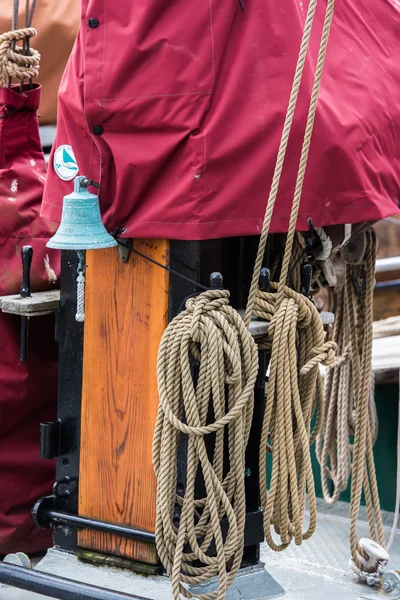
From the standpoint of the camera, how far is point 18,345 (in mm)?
3525

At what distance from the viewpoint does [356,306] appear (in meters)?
3.78

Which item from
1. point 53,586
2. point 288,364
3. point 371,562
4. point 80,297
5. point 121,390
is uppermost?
point 80,297

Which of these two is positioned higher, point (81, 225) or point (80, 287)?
point (81, 225)

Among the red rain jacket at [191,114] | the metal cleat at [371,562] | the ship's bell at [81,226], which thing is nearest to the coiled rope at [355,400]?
the metal cleat at [371,562]

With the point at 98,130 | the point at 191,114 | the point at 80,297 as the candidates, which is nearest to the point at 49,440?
the point at 80,297

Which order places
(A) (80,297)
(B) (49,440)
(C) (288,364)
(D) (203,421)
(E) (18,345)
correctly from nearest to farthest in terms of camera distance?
(D) (203,421) → (C) (288,364) → (A) (80,297) → (B) (49,440) → (E) (18,345)

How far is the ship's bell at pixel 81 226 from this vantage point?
2.71 metres

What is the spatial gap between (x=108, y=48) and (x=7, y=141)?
879 millimetres

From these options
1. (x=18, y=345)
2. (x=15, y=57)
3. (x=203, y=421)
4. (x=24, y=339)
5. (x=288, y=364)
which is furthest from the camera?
(x=18, y=345)

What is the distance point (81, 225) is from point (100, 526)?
968 mm

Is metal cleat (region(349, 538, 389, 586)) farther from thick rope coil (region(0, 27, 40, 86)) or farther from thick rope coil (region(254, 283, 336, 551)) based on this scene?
thick rope coil (region(0, 27, 40, 86))

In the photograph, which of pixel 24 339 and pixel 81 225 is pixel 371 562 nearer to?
pixel 24 339

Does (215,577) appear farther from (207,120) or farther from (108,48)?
(108,48)

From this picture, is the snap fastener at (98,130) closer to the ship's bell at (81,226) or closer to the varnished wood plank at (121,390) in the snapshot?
the ship's bell at (81,226)
